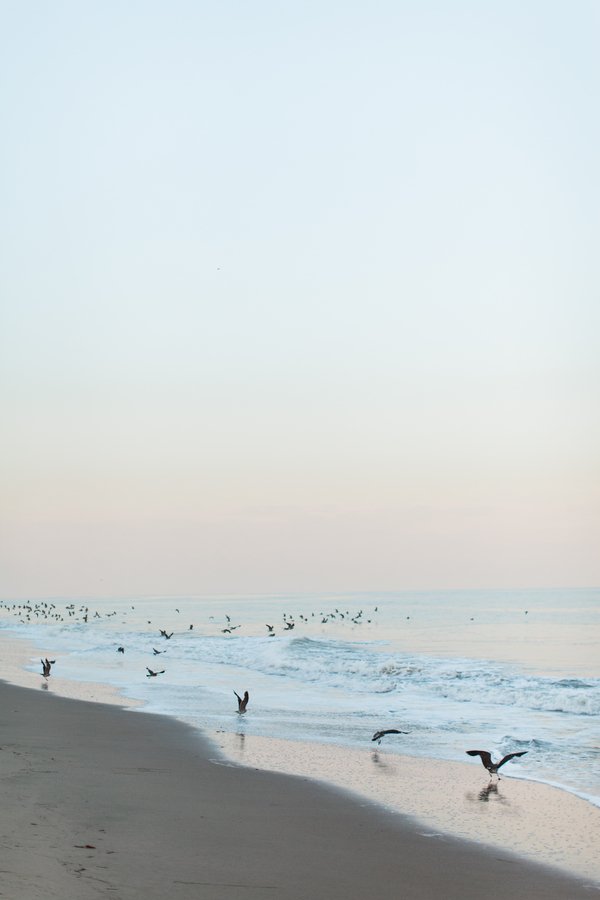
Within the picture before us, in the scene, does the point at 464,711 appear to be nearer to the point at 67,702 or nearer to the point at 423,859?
the point at 67,702

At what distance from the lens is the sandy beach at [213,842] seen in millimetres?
6715

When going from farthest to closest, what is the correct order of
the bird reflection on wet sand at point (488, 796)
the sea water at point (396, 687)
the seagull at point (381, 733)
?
the sea water at point (396, 687)
the seagull at point (381, 733)
the bird reflection on wet sand at point (488, 796)

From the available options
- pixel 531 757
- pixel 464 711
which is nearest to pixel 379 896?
pixel 531 757

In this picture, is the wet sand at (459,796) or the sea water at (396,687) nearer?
the wet sand at (459,796)

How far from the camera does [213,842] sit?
818cm

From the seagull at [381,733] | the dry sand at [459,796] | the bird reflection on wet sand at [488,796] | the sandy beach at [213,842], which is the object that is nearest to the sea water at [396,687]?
the seagull at [381,733]

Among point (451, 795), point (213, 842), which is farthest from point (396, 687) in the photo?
point (213, 842)

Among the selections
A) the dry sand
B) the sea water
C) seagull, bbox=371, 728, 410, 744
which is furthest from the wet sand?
the sea water

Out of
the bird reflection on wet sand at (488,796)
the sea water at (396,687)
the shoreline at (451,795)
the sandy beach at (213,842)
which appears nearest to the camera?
the sandy beach at (213,842)

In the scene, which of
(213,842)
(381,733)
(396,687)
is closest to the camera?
(213,842)

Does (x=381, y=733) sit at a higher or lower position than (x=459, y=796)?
higher

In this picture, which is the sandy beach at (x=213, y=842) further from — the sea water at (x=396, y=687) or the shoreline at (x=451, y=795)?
the sea water at (x=396, y=687)

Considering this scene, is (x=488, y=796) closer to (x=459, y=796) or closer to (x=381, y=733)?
(x=459, y=796)

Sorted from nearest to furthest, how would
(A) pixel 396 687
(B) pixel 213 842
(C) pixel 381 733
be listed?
1. (B) pixel 213 842
2. (C) pixel 381 733
3. (A) pixel 396 687
